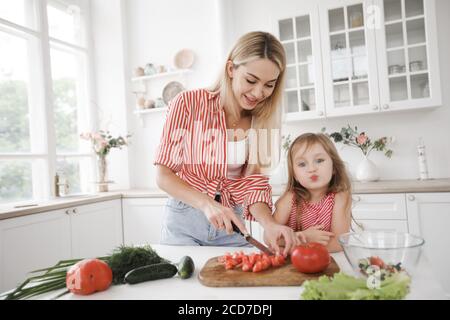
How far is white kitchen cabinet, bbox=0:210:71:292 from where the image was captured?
72.5 inches

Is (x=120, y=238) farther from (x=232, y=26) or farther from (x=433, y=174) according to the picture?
(x=433, y=174)

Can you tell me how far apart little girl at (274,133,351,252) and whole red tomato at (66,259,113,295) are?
0.78 metres

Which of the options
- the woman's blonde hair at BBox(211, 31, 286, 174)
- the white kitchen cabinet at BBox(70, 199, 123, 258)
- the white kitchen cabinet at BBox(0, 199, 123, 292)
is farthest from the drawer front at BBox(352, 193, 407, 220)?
the white kitchen cabinet at BBox(0, 199, 123, 292)

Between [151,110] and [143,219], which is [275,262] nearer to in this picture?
[143,219]

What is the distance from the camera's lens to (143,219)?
2.67m

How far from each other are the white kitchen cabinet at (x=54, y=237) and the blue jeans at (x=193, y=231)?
1129 millimetres

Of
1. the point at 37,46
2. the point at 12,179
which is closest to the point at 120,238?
the point at 12,179

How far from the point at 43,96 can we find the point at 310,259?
2.69 meters

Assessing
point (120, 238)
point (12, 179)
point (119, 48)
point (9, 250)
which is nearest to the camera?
point (9, 250)

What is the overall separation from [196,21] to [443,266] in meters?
2.65

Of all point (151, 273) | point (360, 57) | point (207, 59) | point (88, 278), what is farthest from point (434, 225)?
point (207, 59)

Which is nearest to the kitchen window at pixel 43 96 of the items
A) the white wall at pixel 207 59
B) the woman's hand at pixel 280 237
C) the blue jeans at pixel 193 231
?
the white wall at pixel 207 59

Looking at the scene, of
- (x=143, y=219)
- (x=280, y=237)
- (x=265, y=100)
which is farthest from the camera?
(x=143, y=219)
